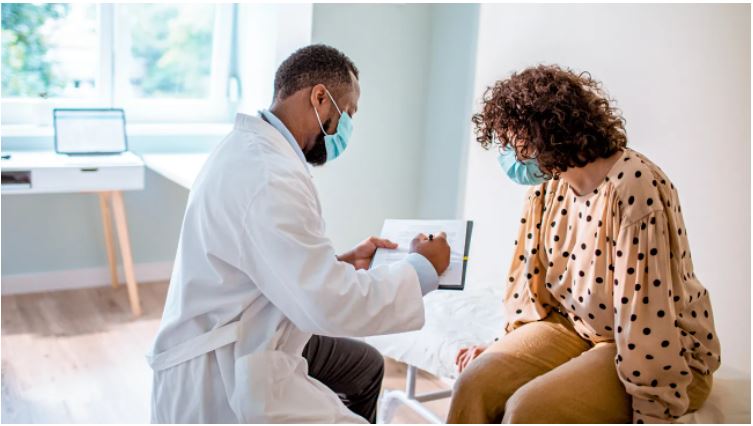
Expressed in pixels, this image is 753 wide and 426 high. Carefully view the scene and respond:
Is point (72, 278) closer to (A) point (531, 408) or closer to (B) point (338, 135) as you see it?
(B) point (338, 135)

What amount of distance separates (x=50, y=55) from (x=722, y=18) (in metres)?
2.88

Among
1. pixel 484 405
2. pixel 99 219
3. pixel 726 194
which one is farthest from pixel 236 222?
A: pixel 99 219

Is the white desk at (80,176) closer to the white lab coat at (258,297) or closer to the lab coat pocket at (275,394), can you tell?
the white lab coat at (258,297)

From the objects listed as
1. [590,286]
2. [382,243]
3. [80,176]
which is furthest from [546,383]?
[80,176]

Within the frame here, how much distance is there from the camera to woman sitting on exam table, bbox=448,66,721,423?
1.66 m

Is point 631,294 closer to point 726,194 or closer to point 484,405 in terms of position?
point 484,405

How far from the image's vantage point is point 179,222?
400 cm

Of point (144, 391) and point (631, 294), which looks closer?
point (631, 294)

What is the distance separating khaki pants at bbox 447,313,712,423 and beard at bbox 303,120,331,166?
0.57 metres

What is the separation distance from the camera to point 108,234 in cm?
368

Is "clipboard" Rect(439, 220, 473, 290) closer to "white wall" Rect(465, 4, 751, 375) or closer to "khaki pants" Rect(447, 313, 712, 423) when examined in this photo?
"khaki pants" Rect(447, 313, 712, 423)

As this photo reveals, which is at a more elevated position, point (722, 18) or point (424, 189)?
point (722, 18)

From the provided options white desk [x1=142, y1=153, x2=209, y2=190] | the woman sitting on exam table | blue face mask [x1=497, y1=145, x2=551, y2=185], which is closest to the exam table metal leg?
the woman sitting on exam table

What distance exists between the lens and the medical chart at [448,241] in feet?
5.79
